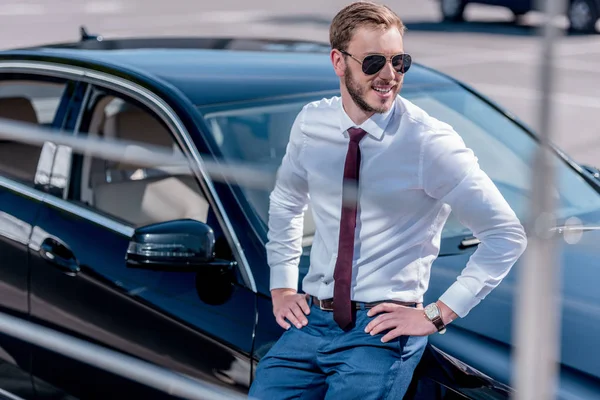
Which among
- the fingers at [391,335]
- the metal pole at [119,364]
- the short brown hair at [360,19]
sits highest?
the short brown hair at [360,19]

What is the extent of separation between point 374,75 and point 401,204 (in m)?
0.28

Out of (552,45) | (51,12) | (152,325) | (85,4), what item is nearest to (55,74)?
(152,325)

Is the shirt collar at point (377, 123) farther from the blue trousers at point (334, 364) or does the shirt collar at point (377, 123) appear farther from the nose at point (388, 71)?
the blue trousers at point (334, 364)

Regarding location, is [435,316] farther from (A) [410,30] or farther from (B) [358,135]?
(A) [410,30]

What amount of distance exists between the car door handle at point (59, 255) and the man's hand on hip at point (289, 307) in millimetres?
840

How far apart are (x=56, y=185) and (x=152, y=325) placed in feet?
2.59

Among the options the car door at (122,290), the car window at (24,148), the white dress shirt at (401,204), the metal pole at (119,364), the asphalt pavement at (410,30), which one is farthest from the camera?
the asphalt pavement at (410,30)

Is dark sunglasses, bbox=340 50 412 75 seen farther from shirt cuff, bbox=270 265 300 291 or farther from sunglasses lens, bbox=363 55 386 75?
shirt cuff, bbox=270 265 300 291

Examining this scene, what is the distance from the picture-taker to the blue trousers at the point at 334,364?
2.17 metres

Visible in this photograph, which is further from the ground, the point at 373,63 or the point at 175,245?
the point at 373,63

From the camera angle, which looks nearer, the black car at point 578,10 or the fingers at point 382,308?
the fingers at point 382,308

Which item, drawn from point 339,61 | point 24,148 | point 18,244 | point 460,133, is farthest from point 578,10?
point 339,61

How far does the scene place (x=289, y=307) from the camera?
2377 millimetres

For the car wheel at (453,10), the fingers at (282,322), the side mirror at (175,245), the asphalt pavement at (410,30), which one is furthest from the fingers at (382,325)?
the car wheel at (453,10)
